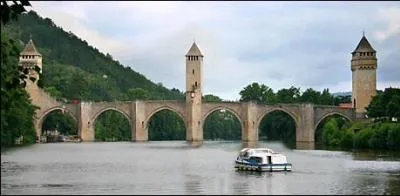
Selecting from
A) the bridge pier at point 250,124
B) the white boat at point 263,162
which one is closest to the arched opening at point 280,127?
the bridge pier at point 250,124

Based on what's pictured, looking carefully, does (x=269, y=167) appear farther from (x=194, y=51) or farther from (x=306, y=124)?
(x=194, y=51)

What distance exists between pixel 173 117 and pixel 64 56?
65.6m

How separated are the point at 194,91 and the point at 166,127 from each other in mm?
24746

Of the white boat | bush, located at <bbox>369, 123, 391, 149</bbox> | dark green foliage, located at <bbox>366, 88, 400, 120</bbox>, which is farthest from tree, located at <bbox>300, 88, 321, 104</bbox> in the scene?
the white boat

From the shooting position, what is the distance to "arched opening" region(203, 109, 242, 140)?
472 ft

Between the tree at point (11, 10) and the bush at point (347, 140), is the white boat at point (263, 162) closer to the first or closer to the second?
the tree at point (11, 10)

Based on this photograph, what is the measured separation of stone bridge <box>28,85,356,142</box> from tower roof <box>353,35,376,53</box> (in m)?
8.37

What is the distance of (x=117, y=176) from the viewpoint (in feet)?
118

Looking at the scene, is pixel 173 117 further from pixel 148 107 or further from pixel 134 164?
pixel 134 164

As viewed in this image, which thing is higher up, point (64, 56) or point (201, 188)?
point (64, 56)

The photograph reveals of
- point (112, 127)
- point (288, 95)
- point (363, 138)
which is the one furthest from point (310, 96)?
point (363, 138)

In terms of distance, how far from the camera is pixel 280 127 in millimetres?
109875

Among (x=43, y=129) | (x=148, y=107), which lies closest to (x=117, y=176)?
(x=148, y=107)

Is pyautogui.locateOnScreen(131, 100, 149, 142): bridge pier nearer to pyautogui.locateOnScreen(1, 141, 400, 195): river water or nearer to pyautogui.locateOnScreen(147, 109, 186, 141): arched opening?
pyautogui.locateOnScreen(147, 109, 186, 141): arched opening
